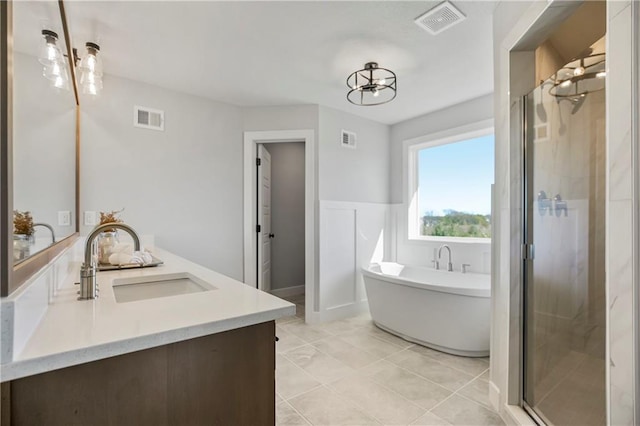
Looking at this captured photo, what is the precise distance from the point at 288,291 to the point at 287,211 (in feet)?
4.00

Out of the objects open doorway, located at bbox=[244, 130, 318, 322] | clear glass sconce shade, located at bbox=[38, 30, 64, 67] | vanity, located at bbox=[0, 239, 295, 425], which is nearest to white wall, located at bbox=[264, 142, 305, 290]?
open doorway, located at bbox=[244, 130, 318, 322]

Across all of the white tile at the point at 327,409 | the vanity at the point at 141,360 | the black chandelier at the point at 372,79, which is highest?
the black chandelier at the point at 372,79

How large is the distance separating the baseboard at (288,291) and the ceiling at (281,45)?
2737mm

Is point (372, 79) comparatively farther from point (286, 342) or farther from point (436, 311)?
point (286, 342)

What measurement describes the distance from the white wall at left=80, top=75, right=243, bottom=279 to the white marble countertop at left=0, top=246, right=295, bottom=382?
182 cm

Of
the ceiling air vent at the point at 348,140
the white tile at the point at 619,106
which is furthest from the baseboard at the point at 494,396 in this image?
the ceiling air vent at the point at 348,140

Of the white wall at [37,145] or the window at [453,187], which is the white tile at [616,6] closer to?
the white wall at [37,145]

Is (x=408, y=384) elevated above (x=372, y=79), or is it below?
below

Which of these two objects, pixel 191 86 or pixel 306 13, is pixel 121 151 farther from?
pixel 306 13

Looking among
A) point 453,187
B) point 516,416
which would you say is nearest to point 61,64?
point 516,416

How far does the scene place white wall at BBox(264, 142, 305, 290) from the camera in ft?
15.6

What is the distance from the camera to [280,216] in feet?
15.8

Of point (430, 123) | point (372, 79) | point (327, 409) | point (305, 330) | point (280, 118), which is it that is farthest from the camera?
point (430, 123)

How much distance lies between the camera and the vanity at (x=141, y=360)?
668mm
